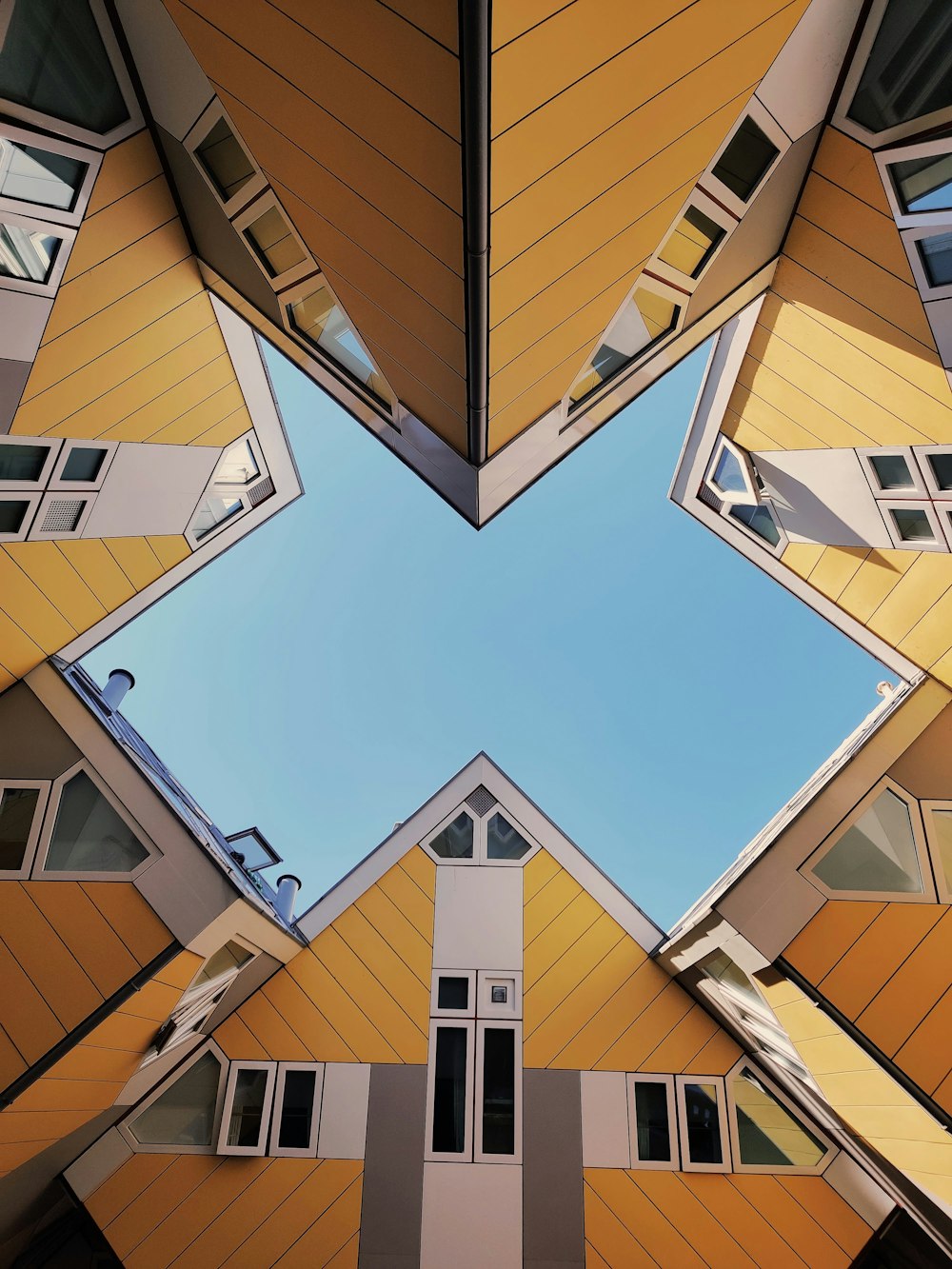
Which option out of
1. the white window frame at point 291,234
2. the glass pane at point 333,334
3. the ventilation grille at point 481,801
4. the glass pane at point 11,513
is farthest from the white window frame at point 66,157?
the ventilation grille at point 481,801

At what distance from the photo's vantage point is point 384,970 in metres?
8.23

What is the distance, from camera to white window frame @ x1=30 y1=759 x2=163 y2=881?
19.3 feet

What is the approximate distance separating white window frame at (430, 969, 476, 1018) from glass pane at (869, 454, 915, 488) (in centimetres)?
648

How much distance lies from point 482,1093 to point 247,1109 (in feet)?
8.04

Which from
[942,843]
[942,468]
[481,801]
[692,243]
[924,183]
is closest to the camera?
[924,183]

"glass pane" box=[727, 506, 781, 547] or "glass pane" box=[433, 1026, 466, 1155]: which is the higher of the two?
"glass pane" box=[727, 506, 781, 547]

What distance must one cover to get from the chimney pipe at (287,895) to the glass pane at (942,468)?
7880mm

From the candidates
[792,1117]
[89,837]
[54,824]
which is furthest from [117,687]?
[792,1117]

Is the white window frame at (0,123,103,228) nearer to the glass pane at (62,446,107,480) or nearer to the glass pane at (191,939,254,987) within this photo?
the glass pane at (62,446,107,480)

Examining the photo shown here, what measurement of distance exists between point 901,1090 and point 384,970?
16.7 feet

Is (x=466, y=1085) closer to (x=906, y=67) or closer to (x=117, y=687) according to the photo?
(x=117, y=687)

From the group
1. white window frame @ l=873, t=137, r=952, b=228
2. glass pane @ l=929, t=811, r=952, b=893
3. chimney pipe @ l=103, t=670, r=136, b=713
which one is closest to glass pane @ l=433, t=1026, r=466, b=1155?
chimney pipe @ l=103, t=670, r=136, b=713

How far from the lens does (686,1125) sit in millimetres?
7469

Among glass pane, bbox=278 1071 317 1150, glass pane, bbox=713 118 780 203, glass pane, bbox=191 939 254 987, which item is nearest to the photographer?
glass pane, bbox=713 118 780 203
